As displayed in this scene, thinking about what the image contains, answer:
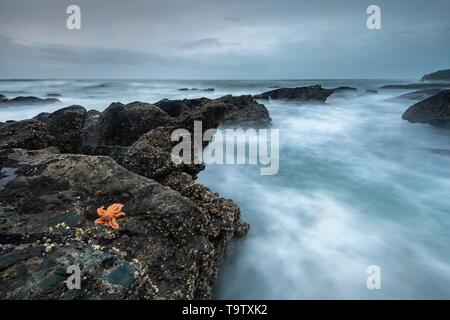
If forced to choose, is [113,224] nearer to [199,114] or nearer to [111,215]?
[111,215]

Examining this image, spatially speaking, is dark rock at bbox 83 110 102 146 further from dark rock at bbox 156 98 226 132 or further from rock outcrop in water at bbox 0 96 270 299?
rock outcrop in water at bbox 0 96 270 299

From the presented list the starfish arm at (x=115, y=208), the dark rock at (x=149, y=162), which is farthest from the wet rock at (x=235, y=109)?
the starfish arm at (x=115, y=208)

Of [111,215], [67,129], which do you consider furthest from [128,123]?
[111,215]

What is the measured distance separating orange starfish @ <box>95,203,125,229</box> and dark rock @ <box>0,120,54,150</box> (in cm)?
305

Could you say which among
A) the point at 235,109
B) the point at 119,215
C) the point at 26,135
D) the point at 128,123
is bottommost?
the point at 119,215

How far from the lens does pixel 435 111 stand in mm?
17594

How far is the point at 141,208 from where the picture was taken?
3.92 m

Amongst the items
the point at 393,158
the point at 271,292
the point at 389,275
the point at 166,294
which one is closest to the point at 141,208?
the point at 166,294

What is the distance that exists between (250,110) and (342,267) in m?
12.2

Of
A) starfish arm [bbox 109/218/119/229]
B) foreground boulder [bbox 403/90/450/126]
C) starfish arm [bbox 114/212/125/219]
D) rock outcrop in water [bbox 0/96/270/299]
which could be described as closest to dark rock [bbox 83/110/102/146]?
rock outcrop in water [bbox 0/96/270/299]

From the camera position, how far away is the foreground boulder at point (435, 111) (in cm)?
1711

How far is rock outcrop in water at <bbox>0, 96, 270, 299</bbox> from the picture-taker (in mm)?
2930

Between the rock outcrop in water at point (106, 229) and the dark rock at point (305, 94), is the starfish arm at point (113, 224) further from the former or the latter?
the dark rock at point (305, 94)

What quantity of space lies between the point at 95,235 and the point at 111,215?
0.31m
